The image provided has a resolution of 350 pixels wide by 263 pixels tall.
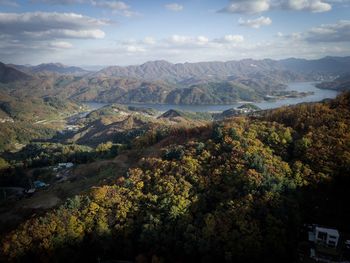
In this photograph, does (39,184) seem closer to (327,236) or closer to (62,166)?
(62,166)

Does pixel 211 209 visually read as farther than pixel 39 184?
No

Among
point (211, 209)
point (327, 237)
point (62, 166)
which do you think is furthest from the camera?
point (62, 166)

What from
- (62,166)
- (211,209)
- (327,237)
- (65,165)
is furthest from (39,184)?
(327,237)

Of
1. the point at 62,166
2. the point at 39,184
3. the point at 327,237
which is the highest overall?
the point at 327,237

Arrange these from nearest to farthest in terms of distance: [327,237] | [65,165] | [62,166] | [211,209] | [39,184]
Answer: [327,237] → [211,209] → [39,184] → [62,166] → [65,165]

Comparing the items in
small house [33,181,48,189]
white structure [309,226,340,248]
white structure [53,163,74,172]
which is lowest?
small house [33,181,48,189]

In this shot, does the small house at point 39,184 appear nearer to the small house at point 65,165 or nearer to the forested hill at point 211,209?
the small house at point 65,165

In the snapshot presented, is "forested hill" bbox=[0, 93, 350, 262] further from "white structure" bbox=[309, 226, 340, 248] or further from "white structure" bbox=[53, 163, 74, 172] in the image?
"white structure" bbox=[53, 163, 74, 172]

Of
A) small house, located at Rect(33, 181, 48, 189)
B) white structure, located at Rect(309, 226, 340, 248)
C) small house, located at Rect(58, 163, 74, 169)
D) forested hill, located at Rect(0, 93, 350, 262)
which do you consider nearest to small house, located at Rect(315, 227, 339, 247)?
white structure, located at Rect(309, 226, 340, 248)
